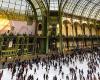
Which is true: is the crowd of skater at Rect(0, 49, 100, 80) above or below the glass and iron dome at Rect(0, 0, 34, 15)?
below

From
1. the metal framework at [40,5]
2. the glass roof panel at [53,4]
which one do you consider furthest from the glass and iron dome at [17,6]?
the glass roof panel at [53,4]

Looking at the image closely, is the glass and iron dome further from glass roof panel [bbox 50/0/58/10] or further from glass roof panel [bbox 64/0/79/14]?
glass roof panel [bbox 64/0/79/14]

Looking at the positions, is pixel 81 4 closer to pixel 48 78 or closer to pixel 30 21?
pixel 30 21

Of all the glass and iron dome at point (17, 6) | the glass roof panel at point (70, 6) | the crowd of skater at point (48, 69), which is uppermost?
the glass roof panel at point (70, 6)

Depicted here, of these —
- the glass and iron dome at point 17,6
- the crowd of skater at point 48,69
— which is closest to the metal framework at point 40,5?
the glass and iron dome at point 17,6

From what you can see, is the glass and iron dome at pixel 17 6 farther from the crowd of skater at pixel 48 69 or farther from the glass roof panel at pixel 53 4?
the crowd of skater at pixel 48 69

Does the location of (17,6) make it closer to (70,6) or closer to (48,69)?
(70,6)

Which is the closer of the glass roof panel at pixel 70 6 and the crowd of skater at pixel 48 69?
the crowd of skater at pixel 48 69

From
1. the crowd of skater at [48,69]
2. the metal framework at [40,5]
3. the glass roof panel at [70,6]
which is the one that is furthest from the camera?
the glass roof panel at [70,6]

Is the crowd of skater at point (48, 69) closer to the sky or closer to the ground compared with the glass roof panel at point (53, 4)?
closer to the ground

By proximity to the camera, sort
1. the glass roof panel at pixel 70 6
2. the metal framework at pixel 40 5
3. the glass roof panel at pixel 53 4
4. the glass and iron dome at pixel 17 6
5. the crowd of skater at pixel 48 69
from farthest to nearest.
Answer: the glass roof panel at pixel 70 6
the glass roof panel at pixel 53 4
the metal framework at pixel 40 5
the glass and iron dome at pixel 17 6
the crowd of skater at pixel 48 69

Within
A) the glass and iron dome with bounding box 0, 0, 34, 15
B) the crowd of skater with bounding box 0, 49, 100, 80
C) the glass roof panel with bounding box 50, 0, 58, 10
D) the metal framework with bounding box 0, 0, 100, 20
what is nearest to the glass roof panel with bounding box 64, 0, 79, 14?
the metal framework with bounding box 0, 0, 100, 20

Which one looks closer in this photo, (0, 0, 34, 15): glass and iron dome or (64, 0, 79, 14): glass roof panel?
(0, 0, 34, 15): glass and iron dome

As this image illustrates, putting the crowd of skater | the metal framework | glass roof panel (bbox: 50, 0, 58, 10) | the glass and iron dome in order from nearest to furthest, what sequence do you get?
1. the crowd of skater
2. the glass and iron dome
3. the metal framework
4. glass roof panel (bbox: 50, 0, 58, 10)
